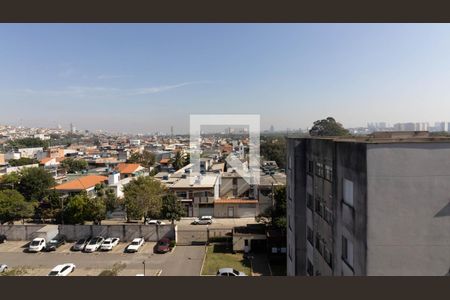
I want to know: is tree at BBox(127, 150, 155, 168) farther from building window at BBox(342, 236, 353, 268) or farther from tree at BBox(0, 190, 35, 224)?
building window at BBox(342, 236, 353, 268)

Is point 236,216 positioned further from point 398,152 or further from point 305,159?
point 398,152

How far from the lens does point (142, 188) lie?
49.3 ft

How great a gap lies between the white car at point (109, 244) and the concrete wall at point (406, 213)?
1151 centimetres

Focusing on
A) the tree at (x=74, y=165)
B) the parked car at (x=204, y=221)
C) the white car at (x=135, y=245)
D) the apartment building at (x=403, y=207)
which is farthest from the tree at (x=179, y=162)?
the apartment building at (x=403, y=207)

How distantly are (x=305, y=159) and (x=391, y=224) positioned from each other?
143 inches

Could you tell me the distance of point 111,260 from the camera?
12.2m

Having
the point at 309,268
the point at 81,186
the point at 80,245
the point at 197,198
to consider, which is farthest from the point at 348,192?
the point at 81,186

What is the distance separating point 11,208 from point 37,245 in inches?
137

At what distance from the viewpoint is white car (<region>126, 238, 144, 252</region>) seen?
13.0 m

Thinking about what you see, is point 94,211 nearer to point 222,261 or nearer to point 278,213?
point 222,261

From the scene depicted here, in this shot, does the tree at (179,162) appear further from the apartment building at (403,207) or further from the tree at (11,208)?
the apartment building at (403,207)

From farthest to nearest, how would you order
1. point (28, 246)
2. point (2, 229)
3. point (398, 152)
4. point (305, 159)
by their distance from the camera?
point (2, 229), point (28, 246), point (305, 159), point (398, 152)

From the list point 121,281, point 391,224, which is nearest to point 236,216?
point 391,224

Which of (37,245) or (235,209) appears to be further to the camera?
(235,209)
